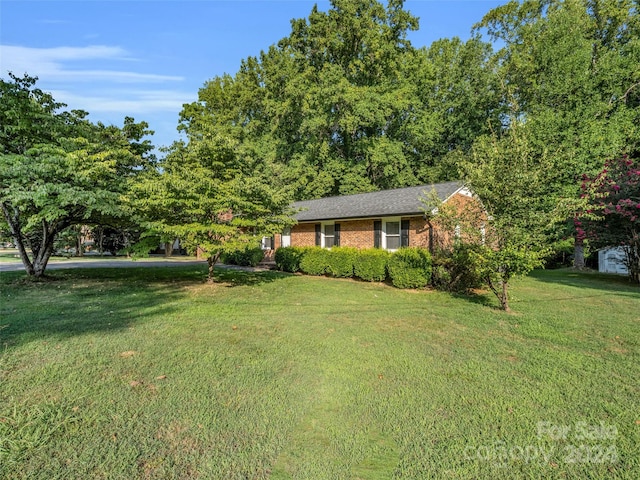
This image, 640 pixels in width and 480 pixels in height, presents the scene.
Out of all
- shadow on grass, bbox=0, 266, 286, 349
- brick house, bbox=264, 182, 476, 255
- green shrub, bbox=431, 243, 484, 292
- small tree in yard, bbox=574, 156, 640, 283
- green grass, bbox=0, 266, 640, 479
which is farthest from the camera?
brick house, bbox=264, 182, 476, 255

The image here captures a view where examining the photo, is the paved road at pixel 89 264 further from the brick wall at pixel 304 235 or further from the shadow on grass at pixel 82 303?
the brick wall at pixel 304 235

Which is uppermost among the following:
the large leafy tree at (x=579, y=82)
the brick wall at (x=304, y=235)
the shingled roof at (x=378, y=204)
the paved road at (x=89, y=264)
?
the large leafy tree at (x=579, y=82)

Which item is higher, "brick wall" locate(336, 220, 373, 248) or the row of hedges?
"brick wall" locate(336, 220, 373, 248)

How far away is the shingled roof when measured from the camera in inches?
488

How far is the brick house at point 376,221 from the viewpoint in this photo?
39.5ft

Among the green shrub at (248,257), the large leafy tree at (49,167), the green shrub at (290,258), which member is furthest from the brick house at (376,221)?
the large leafy tree at (49,167)

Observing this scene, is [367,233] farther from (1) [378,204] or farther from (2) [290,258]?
(2) [290,258]

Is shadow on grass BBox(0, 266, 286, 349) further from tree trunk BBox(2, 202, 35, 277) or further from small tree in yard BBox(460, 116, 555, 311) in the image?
small tree in yard BBox(460, 116, 555, 311)

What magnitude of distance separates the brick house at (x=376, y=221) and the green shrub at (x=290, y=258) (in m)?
1.57

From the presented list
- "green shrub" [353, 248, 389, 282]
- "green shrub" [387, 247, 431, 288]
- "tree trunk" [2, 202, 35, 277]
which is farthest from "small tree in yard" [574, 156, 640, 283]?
"tree trunk" [2, 202, 35, 277]

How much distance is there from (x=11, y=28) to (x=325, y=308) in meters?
10.7

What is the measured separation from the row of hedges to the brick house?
1.27 m

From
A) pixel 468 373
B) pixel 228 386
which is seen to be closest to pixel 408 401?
pixel 468 373

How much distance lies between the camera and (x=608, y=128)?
1644 centimetres
